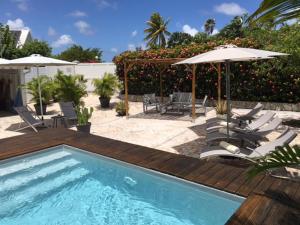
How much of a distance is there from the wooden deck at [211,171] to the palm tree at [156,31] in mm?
39030

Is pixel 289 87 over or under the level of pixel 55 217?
over

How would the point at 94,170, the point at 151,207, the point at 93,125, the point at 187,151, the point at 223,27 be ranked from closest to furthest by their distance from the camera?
the point at 151,207, the point at 94,170, the point at 187,151, the point at 93,125, the point at 223,27

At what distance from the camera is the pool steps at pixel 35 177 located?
571 cm

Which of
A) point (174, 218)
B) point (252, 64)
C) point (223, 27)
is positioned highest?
point (223, 27)

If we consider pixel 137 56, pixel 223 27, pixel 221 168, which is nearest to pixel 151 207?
pixel 221 168

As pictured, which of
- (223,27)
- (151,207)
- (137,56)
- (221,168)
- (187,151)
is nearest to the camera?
(151,207)

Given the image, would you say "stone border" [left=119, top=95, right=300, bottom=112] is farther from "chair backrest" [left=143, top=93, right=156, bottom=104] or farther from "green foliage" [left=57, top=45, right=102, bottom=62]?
"green foliage" [left=57, top=45, right=102, bottom=62]

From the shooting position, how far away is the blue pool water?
4.94 meters

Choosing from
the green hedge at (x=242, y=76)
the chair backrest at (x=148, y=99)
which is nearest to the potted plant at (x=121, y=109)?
the chair backrest at (x=148, y=99)

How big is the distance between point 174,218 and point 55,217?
206 centimetres

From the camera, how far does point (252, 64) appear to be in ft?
47.5

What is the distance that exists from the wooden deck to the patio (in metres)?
1.30

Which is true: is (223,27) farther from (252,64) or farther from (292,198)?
(292,198)

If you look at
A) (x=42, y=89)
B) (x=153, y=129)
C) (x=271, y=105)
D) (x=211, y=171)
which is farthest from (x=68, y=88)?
(x=211, y=171)
